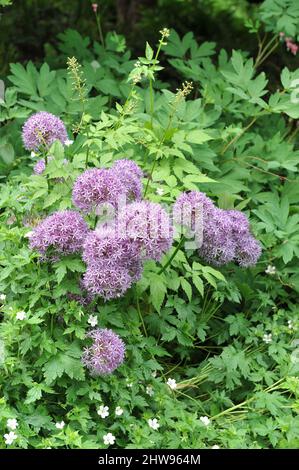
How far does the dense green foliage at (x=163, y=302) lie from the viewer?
9.73ft

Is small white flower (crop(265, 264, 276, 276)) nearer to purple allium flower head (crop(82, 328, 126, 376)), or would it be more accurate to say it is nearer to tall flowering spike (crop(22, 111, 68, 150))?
purple allium flower head (crop(82, 328, 126, 376))

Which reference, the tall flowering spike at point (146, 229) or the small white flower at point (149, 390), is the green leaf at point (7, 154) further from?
the small white flower at point (149, 390)

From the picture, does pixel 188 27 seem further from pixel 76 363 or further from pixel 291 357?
pixel 76 363

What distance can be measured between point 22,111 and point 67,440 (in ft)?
6.54

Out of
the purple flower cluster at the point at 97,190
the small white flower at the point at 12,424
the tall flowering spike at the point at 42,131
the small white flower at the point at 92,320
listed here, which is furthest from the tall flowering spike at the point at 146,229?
the small white flower at the point at 12,424

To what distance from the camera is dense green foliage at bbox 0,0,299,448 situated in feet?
9.73

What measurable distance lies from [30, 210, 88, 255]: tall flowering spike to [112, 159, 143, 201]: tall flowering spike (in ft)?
0.89

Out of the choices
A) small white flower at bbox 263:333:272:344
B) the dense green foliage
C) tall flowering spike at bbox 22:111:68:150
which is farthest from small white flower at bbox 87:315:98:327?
small white flower at bbox 263:333:272:344

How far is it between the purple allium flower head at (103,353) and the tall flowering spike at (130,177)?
1.95ft

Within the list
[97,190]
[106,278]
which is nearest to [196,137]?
[97,190]

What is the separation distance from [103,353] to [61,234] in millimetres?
493

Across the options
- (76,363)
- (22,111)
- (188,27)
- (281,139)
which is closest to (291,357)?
(76,363)

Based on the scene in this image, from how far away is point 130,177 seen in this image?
10.3ft

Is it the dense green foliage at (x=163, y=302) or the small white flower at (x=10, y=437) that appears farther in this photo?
the dense green foliage at (x=163, y=302)
